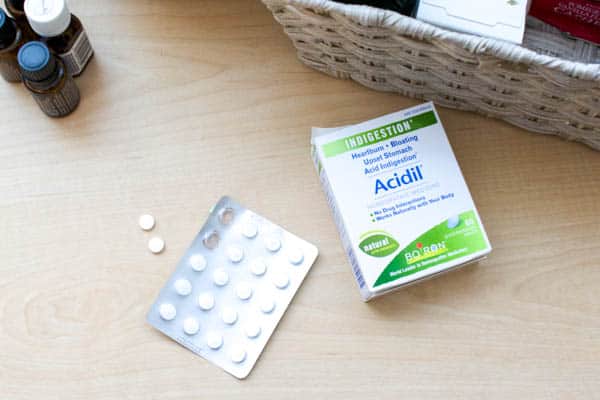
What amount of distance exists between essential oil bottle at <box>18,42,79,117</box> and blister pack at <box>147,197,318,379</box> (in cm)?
19

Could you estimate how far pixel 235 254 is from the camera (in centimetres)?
70

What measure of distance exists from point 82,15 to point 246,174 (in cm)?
26

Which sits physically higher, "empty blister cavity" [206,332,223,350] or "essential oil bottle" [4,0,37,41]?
"essential oil bottle" [4,0,37,41]

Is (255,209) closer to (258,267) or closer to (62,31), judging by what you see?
(258,267)

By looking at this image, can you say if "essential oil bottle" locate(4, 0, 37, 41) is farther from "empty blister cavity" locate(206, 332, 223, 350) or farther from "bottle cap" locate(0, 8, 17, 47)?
"empty blister cavity" locate(206, 332, 223, 350)

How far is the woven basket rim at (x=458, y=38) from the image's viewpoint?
58cm

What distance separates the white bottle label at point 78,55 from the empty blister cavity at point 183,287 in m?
0.25

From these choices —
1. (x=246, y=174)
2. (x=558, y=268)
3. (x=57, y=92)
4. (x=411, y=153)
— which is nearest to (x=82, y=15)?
(x=57, y=92)

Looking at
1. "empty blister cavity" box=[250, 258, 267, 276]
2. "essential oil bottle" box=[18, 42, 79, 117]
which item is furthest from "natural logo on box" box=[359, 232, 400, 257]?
"essential oil bottle" box=[18, 42, 79, 117]

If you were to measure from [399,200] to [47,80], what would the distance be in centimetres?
36

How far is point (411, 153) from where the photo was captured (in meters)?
0.68

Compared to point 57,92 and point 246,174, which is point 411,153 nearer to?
point 246,174

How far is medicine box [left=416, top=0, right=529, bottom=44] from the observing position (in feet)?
2.16

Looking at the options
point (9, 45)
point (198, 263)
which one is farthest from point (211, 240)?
point (9, 45)
